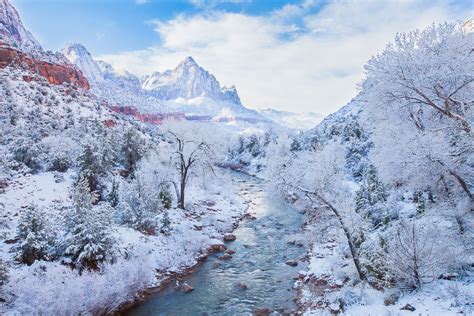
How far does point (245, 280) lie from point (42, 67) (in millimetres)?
74653

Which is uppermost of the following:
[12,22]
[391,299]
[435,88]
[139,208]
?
[12,22]

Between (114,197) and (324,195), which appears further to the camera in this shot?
(114,197)

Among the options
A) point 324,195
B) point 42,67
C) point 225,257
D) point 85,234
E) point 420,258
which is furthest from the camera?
point 42,67

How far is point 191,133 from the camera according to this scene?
28031 mm

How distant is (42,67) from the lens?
68.1 meters

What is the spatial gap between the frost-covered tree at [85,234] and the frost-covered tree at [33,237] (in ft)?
2.80

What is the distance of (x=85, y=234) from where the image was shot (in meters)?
14.3

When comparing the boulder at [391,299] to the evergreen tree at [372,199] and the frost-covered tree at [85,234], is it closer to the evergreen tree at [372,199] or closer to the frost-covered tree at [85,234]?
the evergreen tree at [372,199]

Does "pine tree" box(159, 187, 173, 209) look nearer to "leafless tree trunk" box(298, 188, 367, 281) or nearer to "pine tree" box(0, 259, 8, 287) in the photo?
"pine tree" box(0, 259, 8, 287)

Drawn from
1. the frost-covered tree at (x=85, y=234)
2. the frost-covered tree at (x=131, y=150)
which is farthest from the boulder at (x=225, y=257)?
the frost-covered tree at (x=131, y=150)

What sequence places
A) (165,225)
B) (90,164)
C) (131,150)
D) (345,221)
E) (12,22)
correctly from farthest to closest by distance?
(12,22), (131,150), (90,164), (165,225), (345,221)

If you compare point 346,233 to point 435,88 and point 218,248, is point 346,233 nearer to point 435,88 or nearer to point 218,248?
point 435,88

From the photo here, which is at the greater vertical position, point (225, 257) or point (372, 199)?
point (372, 199)

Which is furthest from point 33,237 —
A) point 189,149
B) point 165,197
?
point 189,149
